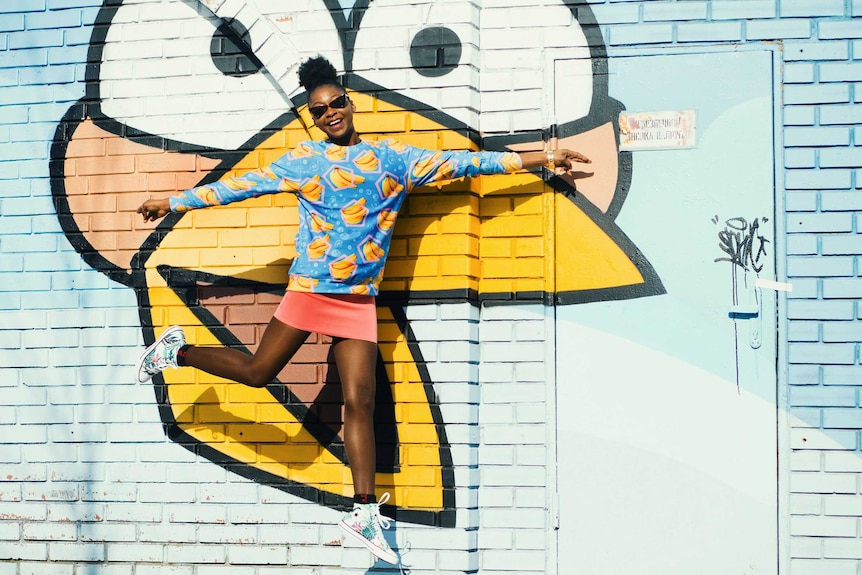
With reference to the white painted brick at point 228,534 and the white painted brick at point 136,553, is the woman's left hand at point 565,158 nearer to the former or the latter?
the white painted brick at point 228,534

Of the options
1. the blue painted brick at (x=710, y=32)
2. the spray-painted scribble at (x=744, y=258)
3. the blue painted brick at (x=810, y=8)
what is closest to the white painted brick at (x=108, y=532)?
the spray-painted scribble at (x=744, y=258)

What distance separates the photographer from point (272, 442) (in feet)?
18.2

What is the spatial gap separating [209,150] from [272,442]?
4.98 feet

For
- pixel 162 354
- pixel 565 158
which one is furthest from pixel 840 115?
pixel 162 354

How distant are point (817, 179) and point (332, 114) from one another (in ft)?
7.55

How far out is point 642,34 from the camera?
5461 mm

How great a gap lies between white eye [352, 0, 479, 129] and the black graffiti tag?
133cm

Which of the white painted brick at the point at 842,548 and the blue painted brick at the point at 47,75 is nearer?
the white painted brick at the point at 842,548

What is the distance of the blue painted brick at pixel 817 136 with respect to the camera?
5285 millimetres

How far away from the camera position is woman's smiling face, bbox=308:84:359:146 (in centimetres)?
516

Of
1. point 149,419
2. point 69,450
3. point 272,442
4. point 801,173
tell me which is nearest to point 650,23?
point 801,173

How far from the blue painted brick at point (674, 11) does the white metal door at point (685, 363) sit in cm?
19

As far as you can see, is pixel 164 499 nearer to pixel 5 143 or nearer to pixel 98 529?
pixel 98 529

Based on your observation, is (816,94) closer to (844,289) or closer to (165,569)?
(844,289)
